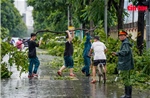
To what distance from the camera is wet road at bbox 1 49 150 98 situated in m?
11.2

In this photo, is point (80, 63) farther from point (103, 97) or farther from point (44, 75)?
point (103, 97)

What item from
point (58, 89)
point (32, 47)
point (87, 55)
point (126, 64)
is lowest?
point (58, 89)

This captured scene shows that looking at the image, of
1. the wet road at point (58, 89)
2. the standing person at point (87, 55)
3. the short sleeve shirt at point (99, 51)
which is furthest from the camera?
the standing person at point (87, 55)

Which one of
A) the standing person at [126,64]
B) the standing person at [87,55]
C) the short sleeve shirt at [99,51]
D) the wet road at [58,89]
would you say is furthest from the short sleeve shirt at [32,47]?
the standing person at [126,64]

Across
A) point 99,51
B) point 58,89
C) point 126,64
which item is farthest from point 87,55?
point 126,64

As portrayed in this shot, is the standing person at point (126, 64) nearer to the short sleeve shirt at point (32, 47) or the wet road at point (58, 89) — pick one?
the wet road at point (58, 89)

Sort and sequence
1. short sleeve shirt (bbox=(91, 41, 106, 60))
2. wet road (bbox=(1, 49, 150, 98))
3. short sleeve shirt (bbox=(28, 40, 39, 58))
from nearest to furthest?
→ wet road (bbox=(1, 49, 150, 98)) → short sleeve shirt (bbox=(91, 41, 106, 60)) → short sleeve shirt (bbox=(28, 40, 39, 58))

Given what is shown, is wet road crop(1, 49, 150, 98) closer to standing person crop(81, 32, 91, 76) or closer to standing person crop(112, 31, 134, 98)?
standing person crop(112, 31, 134, 98)

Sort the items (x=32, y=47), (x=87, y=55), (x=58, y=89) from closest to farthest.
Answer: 1. (x=58, y=89)
2. (x=32, y=47)
3. (x=87, y=55)

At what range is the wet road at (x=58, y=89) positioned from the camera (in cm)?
1123

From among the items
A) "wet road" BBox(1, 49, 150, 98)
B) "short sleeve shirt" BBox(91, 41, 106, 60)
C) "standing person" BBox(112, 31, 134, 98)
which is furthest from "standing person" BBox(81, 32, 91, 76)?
"standing person" BBox(112, 31, 134, 98)

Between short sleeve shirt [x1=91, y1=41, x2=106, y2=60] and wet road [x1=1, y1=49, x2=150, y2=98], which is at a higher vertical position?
short sleeve shirt [x1=91, y1=41, x2=106, y2=60]

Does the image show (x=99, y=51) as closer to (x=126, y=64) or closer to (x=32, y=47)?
(x=32, y=47)

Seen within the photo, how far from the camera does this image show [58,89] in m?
12.5
